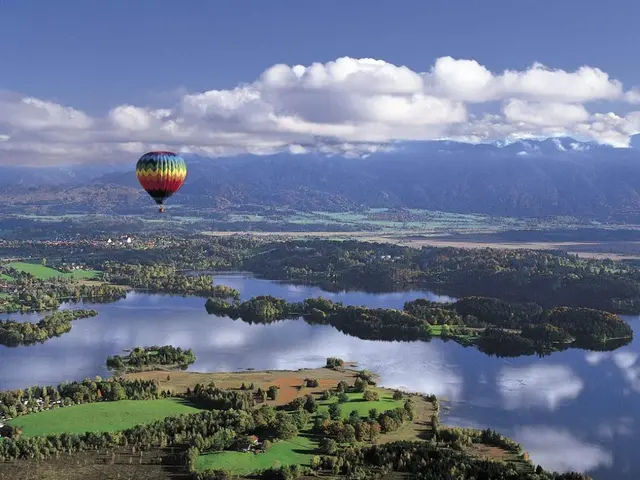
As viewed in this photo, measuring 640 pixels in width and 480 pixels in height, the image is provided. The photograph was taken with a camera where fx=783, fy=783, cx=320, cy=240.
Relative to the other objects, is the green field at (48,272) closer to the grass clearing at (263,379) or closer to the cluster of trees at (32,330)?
the cluster of trees at (32,330)

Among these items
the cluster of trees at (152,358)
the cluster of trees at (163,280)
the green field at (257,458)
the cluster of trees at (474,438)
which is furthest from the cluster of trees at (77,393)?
the cluster of trees at (163,280)

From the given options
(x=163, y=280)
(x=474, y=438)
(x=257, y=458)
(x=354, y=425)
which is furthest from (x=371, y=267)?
(x=257, y=458)

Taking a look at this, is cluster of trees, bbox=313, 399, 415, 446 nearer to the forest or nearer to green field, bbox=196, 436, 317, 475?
green field, bbox=196, 436, 317, 475

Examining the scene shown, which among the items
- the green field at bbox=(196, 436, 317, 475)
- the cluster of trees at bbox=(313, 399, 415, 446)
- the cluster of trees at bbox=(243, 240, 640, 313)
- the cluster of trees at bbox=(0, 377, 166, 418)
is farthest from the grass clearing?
the cluster of trees at bbox=(243, 240, 640, 313)

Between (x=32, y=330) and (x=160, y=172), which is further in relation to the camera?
(x=32, y=330)

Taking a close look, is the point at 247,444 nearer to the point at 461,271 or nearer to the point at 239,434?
the point at 239,434

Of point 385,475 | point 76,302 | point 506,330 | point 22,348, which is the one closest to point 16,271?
point 76,302
